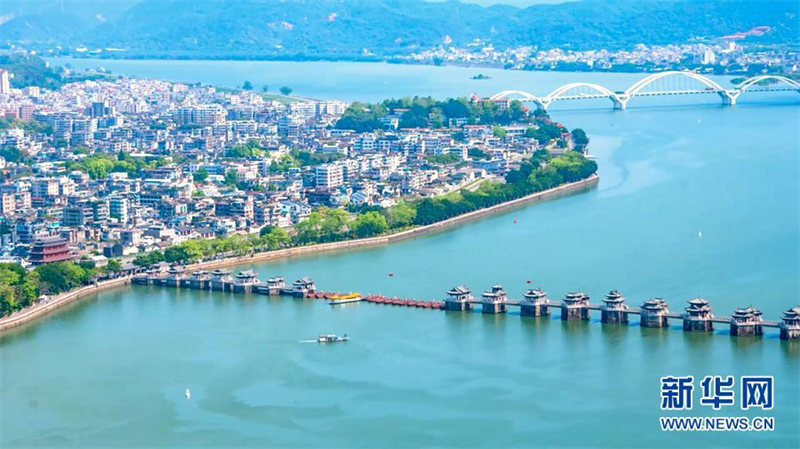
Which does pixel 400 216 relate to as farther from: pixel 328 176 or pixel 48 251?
pixel 48 251

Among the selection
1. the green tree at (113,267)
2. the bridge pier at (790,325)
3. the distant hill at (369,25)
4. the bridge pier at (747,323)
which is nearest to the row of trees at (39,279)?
the green tree at (113,267)

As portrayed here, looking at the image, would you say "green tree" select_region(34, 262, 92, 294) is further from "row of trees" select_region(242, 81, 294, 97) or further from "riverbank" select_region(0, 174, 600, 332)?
"row of trees" select_region(242, 81, 294, 97)

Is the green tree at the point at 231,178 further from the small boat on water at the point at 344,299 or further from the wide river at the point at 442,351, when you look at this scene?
the small boat on water at the point at 344,299

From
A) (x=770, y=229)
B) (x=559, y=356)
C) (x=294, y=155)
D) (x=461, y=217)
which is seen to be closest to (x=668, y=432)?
(x=559, y=356)

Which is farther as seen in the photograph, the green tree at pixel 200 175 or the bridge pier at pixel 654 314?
the green tree at pixel 200 175

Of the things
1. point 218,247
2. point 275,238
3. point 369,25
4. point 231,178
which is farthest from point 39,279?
point 369,25

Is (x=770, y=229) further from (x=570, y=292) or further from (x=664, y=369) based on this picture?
(x=664, y=369)
